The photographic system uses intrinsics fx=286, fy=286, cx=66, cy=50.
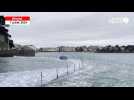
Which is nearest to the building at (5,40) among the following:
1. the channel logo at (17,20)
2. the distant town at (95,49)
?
the channel logo at (17,20)

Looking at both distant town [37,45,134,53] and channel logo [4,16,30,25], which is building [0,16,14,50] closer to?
channel logo [4,16,30,25]

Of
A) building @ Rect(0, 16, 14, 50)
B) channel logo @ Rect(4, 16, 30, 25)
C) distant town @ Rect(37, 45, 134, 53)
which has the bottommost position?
distant town @ Rect(37, 45, 134, 53)

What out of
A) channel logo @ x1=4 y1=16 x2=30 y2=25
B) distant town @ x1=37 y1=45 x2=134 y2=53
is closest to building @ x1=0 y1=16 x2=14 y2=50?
channel logo @ x1=4 y1=16 x2=30 y2=25

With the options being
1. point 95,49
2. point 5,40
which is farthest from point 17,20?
point 95,49

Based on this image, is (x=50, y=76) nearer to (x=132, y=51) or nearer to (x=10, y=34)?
(x=10, y=34)

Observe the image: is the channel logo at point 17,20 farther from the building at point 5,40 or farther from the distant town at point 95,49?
the distant town at point 95,49

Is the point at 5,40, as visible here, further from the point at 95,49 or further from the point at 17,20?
the point at 95,49

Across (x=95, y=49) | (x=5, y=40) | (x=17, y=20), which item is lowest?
(x=95, y=49)

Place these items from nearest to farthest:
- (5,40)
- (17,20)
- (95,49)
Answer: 1. (17,20)
2. (5,40)
3. (95,49)

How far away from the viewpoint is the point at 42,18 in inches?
118

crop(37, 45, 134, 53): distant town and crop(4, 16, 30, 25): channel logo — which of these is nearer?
crop(4, 16, 30, 25): channel logo

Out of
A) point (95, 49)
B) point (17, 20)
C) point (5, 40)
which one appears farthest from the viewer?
point (95, 49)

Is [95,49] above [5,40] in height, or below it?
below
